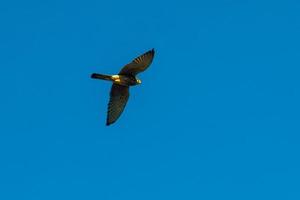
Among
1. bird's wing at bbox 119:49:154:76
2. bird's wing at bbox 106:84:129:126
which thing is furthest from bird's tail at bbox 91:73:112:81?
bird's wing at bbox 106:84:129:126

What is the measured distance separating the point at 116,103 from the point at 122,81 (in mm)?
1617

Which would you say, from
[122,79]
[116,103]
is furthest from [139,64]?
[116,103]

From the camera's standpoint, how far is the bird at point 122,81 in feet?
139

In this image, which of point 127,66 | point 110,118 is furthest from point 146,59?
point 110,118

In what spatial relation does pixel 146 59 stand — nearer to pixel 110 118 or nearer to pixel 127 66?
pixel 127 66

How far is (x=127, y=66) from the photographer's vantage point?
42781mm

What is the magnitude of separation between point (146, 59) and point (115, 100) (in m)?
3.34

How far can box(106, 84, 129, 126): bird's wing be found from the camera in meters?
44.4

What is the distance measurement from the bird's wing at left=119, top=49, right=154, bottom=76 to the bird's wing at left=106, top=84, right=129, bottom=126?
1.38 meters

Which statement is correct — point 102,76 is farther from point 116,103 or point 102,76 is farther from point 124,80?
point 116,103

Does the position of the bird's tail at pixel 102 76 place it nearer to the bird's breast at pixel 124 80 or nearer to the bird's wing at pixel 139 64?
the bird's breast at pixel 124 80

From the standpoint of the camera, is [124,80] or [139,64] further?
[124,80]

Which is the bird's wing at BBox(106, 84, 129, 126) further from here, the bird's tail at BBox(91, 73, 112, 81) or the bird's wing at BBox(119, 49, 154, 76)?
the bird's tail at BBox(91, 73, 112, 81)

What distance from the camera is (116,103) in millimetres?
44562
